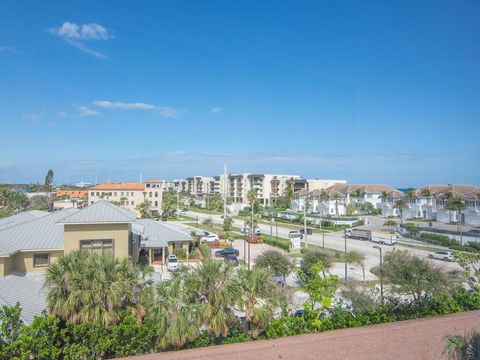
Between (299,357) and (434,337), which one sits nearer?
(299,357)

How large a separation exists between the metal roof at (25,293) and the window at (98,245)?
11.0ft

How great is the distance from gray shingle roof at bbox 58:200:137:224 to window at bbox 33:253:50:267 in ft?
15.1

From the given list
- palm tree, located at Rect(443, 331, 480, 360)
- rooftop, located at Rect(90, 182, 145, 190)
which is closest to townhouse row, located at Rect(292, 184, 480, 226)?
rooftop, located at Rect(90, 182, 145, 190)

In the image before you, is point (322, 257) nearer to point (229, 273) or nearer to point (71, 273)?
point (229, 273)

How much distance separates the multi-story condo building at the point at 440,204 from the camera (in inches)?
3100

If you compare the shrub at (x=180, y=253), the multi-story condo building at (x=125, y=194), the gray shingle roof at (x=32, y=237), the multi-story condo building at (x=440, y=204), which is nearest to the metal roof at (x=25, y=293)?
the gray shingle roof at (x=32, y=237)

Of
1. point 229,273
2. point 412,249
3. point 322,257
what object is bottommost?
point 412,249

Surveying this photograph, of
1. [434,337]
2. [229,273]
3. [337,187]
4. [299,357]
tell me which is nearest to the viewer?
[299,357]

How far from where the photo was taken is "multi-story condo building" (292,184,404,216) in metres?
105

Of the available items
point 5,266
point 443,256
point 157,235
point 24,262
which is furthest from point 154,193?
point 5,266

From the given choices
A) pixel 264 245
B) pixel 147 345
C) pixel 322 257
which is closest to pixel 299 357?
pixel 147 345

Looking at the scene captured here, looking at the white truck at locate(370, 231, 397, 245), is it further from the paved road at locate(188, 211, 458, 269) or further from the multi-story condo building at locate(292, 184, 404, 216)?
the multi-story condo building at locate(292, 184, 404, 216)

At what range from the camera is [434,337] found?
18.4m

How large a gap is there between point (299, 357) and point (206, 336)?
432cm
